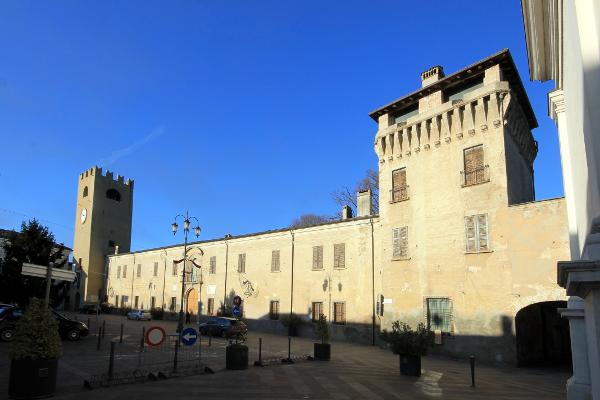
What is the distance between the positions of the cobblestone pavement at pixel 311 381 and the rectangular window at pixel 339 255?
1068 cm

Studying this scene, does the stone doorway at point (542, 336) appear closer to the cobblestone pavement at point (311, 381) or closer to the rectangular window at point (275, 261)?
the cobblestone pavement at point (311, 381)

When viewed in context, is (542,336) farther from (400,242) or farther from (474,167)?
(474,167)

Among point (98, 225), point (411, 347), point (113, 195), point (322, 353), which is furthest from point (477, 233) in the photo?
point (113, 195)

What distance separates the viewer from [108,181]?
204 feet

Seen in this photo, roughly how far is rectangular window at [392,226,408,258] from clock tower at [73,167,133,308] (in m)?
42.7

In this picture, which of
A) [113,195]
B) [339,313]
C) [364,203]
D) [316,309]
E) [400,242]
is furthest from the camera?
[113,195]

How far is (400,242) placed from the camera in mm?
24516

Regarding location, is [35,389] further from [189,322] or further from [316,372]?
[189,322]

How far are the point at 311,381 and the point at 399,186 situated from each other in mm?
14626

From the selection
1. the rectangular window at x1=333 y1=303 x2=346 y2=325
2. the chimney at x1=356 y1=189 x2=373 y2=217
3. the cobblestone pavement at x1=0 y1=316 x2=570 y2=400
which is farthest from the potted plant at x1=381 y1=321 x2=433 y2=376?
the chimney at x1=356 y1=189 x2=373 y2=217

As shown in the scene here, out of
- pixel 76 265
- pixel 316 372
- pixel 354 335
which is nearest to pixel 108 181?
pixel 76 265

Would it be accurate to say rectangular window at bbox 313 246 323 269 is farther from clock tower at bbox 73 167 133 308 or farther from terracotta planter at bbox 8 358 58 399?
clock tower at bbox 73 167 133 308

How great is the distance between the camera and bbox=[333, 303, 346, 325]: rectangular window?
29.2 meters

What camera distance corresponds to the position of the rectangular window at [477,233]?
21.0 m
